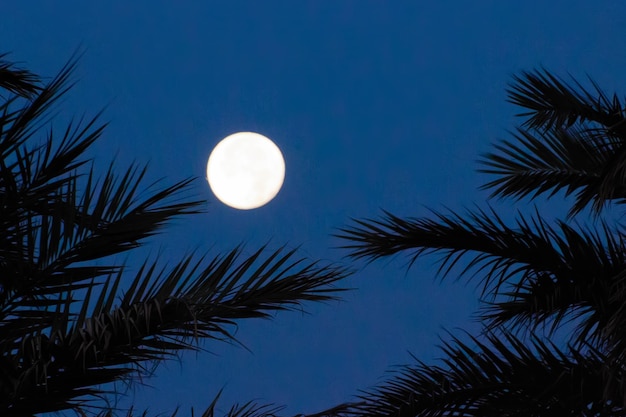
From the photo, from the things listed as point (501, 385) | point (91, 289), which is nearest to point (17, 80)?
point (91, 289)

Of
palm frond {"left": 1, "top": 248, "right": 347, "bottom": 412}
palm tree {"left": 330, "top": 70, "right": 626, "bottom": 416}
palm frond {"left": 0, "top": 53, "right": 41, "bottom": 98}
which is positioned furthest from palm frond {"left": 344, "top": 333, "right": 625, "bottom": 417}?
palm frond {"left": 0, "top": 53, "right": 41, "bottom": 98}

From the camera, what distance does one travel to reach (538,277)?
5.51 meters

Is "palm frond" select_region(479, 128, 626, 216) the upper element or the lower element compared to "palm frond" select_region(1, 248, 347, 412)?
upper

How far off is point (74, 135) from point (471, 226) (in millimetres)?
2813

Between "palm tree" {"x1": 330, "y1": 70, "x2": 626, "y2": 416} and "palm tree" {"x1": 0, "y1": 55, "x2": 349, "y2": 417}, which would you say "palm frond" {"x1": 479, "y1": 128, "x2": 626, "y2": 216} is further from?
"palm tree" {"x1": 0, "y1": 55, "x2": 349, "y2": 417}

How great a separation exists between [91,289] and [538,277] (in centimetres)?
307

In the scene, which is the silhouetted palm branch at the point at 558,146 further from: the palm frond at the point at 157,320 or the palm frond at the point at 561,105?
the palm frond at the point at 157,320

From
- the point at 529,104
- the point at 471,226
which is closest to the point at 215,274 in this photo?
the point at 471,226

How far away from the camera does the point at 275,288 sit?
11.0ft

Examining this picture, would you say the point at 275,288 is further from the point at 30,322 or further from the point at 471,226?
the point at 471,226

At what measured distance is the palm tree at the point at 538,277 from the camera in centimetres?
452

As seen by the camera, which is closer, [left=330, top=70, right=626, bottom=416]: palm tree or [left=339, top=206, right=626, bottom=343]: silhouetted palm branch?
[left=330, top=70, right=626, bottom=416]: palm tree

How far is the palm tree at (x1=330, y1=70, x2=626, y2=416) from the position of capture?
4523mm

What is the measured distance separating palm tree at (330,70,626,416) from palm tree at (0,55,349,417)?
1638 millimetres
